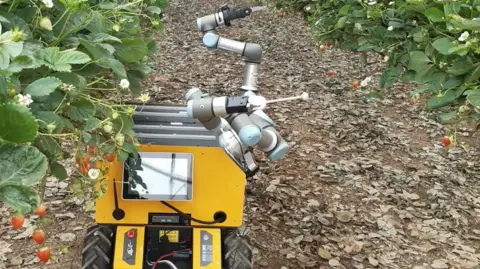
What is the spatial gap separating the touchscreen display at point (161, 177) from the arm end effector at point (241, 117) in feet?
2.40

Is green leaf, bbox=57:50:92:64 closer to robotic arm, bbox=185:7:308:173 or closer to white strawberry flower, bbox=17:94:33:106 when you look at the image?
white strawberry flower, bbox=17:94:33:106

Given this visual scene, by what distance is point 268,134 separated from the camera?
1.88m

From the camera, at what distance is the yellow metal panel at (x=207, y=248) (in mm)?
2600

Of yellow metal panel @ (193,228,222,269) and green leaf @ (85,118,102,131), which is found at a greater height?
green leaf @ (85,118,102,131)

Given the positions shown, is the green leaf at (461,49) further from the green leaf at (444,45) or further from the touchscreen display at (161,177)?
the touchscreen display at (161,177)

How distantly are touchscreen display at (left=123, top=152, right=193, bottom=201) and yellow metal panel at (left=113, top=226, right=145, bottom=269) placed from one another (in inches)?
7.4

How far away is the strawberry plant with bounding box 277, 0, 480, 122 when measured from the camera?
2.47 meters

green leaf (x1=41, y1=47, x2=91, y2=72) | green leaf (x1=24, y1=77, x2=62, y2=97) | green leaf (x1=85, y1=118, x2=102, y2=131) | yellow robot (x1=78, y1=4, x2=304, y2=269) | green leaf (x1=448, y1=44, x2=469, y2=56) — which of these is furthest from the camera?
yellow robot (x1=78, y1=4, x2=304, y2=269)

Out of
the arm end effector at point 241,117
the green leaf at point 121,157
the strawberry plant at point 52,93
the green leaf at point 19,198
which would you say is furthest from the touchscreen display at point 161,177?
the green leaf at point 19,198

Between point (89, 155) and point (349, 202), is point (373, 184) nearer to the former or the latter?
point (349, 202)

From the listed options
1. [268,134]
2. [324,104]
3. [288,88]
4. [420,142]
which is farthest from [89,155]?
[288,88]

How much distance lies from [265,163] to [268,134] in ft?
10.8

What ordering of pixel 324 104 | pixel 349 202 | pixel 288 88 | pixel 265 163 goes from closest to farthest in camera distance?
1. pixel 349 202
2. pixel 265 163
3. pixel 324 104
4. pixel 288 88

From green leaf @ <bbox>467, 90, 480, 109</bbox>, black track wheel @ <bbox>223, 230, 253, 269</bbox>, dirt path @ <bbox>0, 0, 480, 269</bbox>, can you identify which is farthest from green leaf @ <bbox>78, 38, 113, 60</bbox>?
dirt path @ <bbox>0, 0, 480, 269</bbox>
